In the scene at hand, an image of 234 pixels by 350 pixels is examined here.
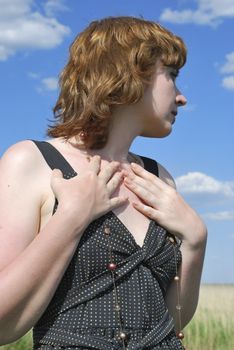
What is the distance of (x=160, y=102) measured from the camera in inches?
106

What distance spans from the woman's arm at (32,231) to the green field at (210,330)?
3.39 m

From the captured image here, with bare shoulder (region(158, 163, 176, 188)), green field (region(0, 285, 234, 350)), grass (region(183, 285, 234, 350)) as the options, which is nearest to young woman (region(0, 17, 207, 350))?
bare shoulder (region(158, 163, 176, 188))

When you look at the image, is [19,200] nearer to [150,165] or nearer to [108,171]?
[108,171]

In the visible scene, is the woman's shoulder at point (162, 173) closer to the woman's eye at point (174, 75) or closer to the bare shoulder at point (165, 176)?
the bare shoulder at point (165, 176)

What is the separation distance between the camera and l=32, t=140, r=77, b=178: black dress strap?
254 cm

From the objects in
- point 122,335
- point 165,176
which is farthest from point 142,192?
point 122,335

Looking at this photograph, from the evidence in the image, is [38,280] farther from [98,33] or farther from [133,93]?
[98,33]

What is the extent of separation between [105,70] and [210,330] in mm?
4588

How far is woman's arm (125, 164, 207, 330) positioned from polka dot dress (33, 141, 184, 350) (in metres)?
0.18

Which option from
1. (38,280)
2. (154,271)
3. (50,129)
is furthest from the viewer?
(50,129)

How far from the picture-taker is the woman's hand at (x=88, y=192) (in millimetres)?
2416

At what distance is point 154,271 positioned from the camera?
101 inches

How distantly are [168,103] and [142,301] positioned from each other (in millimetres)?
687

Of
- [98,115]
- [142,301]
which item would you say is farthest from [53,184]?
[142,301]
